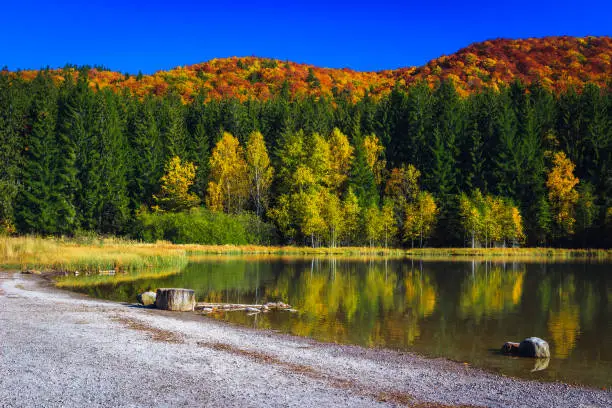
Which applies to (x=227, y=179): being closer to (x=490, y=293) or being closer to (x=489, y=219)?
(x=489, y=219)

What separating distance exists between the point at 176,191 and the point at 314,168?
18.6 metres

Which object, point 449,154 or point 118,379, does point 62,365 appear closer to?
point 118,379

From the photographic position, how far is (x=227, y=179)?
77.1 m

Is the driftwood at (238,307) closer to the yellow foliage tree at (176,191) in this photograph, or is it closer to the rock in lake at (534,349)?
the rock in lake at (534,349)

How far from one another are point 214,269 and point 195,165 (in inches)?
1725

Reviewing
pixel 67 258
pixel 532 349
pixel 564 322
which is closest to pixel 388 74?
pixel 67 258

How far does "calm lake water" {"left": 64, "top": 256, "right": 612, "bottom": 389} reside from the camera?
50.3ft

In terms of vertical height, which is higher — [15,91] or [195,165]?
[15,91]

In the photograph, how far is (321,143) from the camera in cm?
7619

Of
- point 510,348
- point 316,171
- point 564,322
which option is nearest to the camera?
point 510,348

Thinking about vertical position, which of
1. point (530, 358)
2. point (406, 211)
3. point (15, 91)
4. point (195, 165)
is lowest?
point (530, 358)

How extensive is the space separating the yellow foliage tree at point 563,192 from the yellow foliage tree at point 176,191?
47.0m

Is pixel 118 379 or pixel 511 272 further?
pixel 511 272

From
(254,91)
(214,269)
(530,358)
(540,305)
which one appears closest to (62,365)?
(530,358)
